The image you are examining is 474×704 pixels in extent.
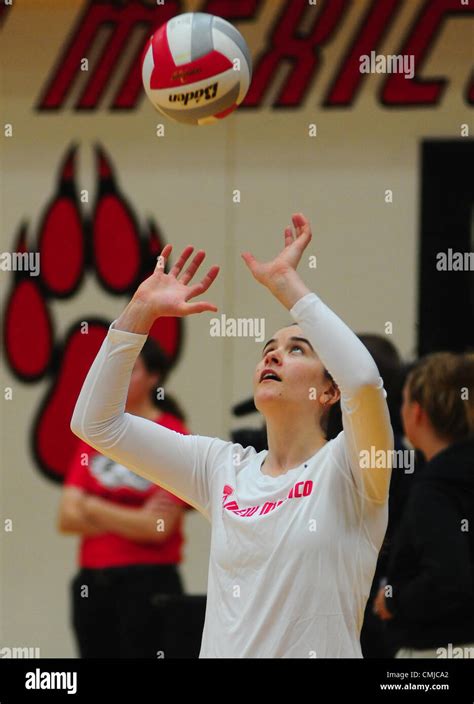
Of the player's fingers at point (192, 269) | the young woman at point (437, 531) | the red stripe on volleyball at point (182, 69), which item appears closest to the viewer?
the player's fingers at point (192, 269)

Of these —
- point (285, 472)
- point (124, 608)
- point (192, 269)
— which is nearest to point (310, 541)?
point (285, 472)

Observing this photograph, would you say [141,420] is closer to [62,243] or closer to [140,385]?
[140,385]

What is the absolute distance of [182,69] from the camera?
487 centimetres

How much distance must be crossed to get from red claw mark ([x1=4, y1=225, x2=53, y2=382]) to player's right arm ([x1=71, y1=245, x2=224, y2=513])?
444 cm

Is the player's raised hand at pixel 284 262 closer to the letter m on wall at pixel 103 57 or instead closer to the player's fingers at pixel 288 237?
the player's fingers at pixel 288 237

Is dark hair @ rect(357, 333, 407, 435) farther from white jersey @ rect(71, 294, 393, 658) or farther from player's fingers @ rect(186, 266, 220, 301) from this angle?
white jersey @ rect(71, 294, 393, 658)

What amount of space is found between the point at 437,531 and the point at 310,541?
1.47 meters

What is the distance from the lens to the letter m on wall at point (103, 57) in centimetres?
855

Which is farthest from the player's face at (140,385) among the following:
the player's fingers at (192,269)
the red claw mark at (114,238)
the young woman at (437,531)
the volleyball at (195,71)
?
the player's fingers at (192,269)

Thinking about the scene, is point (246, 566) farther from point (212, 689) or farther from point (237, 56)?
point (237, 56)

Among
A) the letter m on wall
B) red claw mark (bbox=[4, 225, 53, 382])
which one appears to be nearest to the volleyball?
the letter m on wall

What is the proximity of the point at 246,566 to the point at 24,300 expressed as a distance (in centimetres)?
504

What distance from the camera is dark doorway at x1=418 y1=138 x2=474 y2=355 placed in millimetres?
8219

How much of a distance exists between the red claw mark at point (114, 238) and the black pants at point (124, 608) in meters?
2.31
